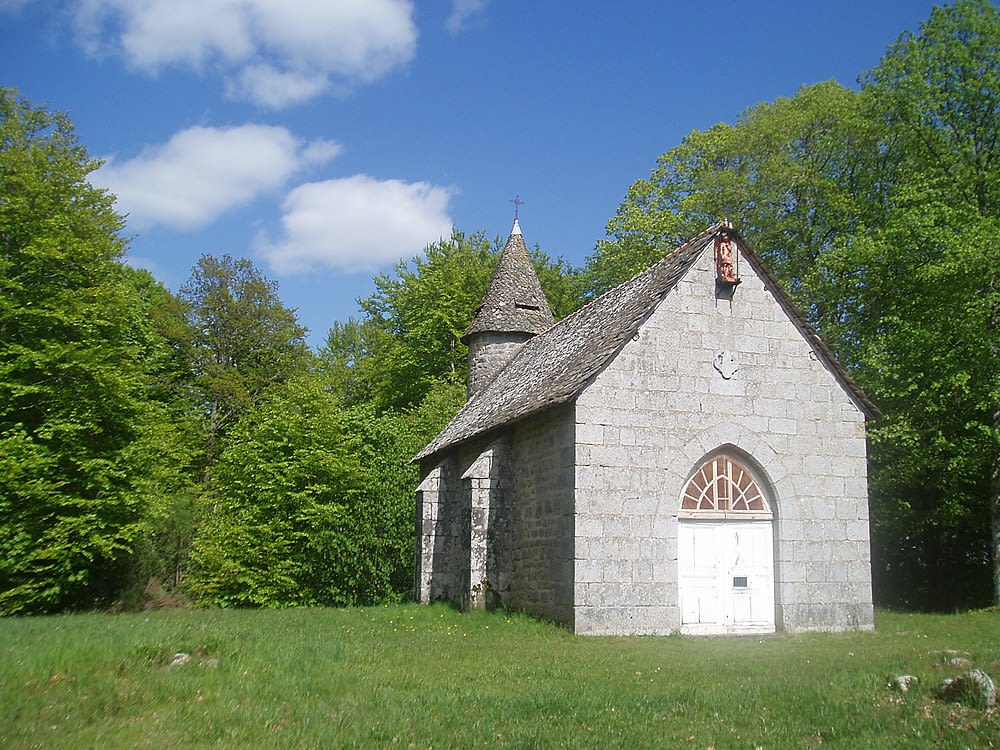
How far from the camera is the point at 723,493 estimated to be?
49.3ft

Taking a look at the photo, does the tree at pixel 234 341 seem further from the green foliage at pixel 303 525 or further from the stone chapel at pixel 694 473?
the stone chapel at pixel 694 473

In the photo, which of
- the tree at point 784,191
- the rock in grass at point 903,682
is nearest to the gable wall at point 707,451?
the rock in grass at point 903,682

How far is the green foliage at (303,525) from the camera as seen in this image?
22.8 metres

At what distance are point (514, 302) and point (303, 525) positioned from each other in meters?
9.31

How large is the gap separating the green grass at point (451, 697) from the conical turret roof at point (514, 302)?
15.8 m

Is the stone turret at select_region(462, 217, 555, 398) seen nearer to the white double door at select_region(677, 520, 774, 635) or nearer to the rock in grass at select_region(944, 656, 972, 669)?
the white double door at select_region(677, 520, 774, 635)

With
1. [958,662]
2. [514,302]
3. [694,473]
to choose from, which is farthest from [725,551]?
[514,302]

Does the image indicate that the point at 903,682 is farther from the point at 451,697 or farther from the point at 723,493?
the point at 723,493

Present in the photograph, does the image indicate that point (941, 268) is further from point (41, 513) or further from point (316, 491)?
point (41, 513)

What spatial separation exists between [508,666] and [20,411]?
16.4m

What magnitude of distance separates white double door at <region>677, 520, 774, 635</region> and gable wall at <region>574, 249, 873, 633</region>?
29cm

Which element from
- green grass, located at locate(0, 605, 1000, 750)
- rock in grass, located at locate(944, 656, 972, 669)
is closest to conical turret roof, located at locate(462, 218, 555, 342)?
green grass, located at locate(0, 605, 1000, 750)

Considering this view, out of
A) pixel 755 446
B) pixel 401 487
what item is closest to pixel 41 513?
pixel 401 487

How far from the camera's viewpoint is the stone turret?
26.4 m
